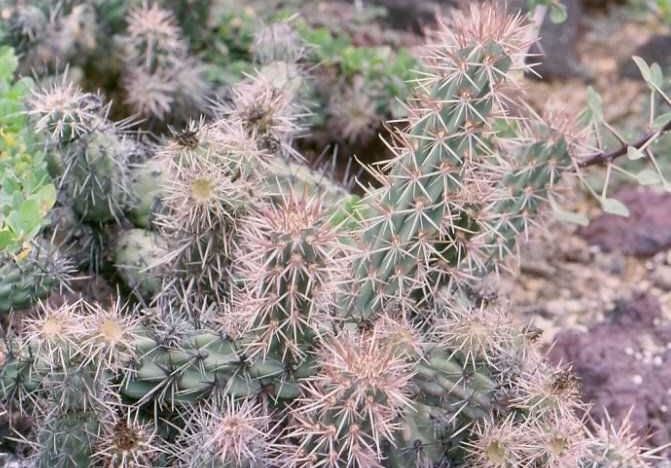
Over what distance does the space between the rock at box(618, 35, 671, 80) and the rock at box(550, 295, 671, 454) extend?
1698mm

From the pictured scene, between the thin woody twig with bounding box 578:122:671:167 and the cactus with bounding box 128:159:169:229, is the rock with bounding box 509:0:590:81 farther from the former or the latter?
the cactus with bounding box 128:159:169:229

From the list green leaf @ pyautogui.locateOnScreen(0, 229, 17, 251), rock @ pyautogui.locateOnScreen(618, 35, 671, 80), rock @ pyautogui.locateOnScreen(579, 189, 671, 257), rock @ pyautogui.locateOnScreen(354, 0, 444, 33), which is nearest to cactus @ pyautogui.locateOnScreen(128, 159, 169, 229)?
green leaf @ pyautogui.locateOnScreen(0, 229, 17, 251)


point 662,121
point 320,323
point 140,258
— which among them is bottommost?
point 140,258

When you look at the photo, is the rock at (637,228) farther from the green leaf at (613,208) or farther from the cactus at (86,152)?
the cactus at (86,152)

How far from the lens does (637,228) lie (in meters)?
3.01

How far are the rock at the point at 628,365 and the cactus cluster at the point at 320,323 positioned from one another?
490 mm

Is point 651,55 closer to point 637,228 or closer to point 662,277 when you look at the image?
point 637,228

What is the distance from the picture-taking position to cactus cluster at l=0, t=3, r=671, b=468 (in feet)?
5.21

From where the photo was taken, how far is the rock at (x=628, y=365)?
2.29 meters

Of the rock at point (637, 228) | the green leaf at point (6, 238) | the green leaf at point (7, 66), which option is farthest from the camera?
the rock at point (637, 228)

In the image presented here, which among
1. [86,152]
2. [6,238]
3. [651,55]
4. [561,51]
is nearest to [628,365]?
[86,152]

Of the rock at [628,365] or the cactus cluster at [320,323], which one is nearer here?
the cactus cluster at [320,323]

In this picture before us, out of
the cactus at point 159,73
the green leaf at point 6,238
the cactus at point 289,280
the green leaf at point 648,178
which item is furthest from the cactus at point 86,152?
the green leaf at point 648,178

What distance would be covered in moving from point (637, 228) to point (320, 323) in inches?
65.7
